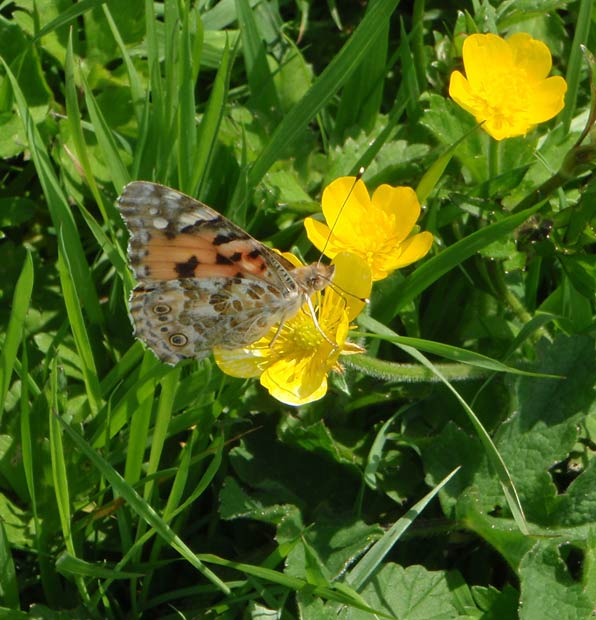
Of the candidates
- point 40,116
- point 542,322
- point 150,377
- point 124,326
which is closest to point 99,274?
point 124,326

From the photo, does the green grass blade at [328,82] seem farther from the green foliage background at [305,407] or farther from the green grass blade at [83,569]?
the green grass blade at [83,569]

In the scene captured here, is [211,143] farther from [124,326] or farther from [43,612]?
[43,612]

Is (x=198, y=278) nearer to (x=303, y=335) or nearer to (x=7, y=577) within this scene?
(x=303, y=335)

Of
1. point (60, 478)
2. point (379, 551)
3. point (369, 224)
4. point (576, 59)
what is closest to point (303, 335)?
point (369, 224)

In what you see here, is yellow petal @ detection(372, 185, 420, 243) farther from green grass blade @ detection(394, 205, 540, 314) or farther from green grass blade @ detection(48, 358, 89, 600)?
green grass blade @ detection(48, 358, 89, 600)

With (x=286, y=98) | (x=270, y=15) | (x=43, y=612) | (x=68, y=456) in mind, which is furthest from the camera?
(x=270, y=15)

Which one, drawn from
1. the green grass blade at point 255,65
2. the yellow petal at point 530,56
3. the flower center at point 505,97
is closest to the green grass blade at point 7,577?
the green grass blade at point 255,65
